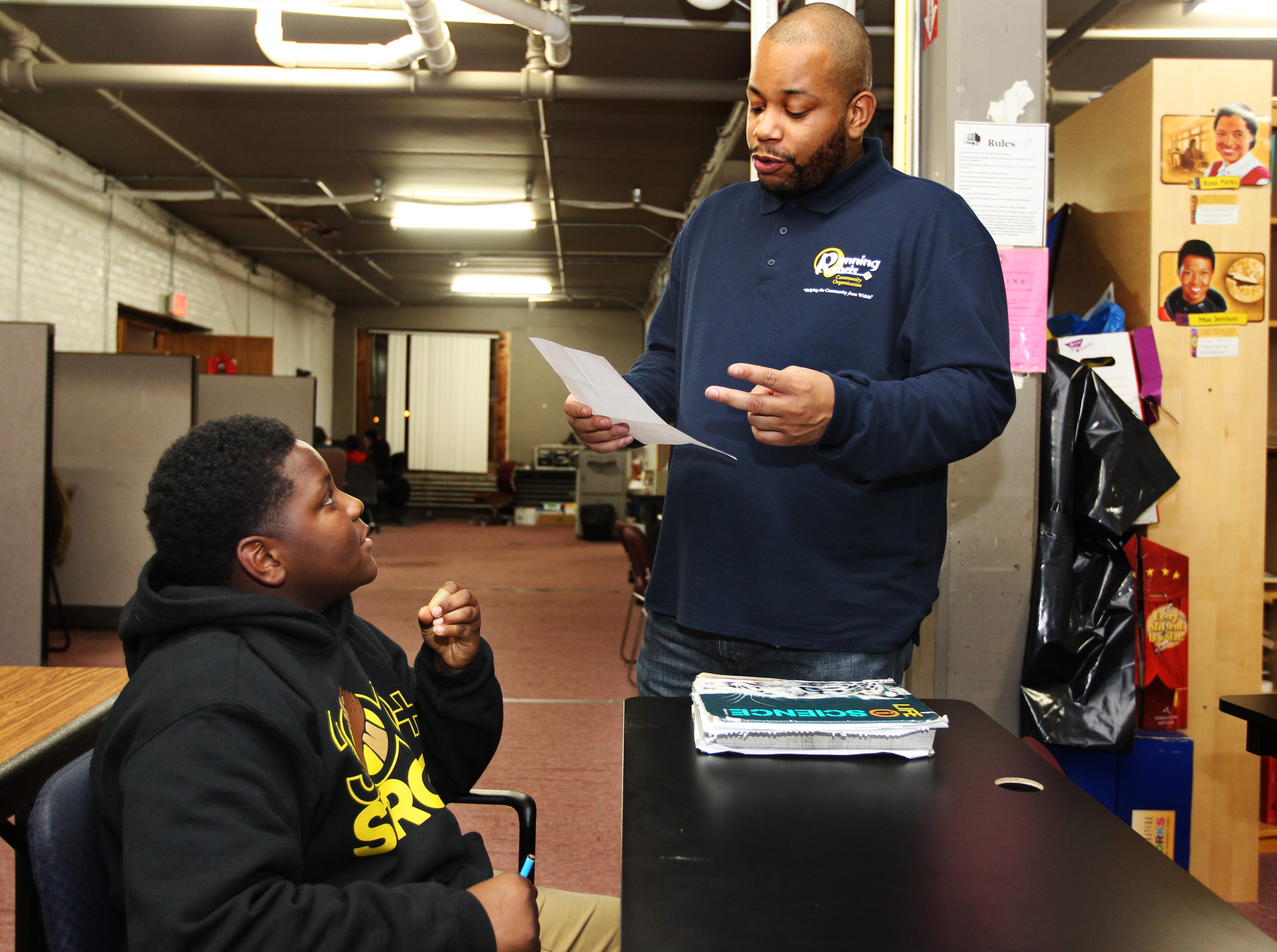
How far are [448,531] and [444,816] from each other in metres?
10.6

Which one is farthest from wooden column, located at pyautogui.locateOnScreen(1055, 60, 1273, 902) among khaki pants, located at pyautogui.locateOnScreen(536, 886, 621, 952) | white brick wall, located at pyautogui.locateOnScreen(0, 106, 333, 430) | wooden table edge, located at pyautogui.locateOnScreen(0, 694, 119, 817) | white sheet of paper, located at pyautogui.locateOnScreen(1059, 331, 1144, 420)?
white brick wall, located at pyautogui.locateOnScreen(0, 106, 333, 430)

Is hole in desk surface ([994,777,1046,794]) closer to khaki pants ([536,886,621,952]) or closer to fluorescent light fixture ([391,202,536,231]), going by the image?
khaki pants ([536,886,621,952])

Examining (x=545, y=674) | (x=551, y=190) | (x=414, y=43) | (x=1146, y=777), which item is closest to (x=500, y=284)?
(x=551, y=190)

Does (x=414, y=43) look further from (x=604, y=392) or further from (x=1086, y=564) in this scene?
(x=604, y=392)

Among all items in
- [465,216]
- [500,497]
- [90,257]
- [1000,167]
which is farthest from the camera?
[500,497]

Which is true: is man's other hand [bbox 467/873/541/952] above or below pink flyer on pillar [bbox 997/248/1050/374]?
below

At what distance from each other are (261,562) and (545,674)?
3547 mm

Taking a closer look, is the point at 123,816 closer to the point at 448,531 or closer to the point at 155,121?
the point at 155,121

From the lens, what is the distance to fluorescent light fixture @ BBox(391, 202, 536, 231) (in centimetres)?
862

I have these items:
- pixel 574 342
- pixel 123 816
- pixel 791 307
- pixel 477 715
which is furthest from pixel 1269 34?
pixel 574 342

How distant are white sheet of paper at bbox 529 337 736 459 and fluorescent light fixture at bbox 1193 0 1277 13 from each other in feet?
16.1

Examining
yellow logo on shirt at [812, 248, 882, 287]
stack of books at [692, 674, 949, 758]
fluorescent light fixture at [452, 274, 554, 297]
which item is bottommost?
stack of books at [692, 674, 949, 758]

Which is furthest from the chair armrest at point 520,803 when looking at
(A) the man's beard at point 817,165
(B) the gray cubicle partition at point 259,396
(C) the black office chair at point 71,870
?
(B) the gray cubicle partition at point 259,396

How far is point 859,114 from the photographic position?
1345mm
